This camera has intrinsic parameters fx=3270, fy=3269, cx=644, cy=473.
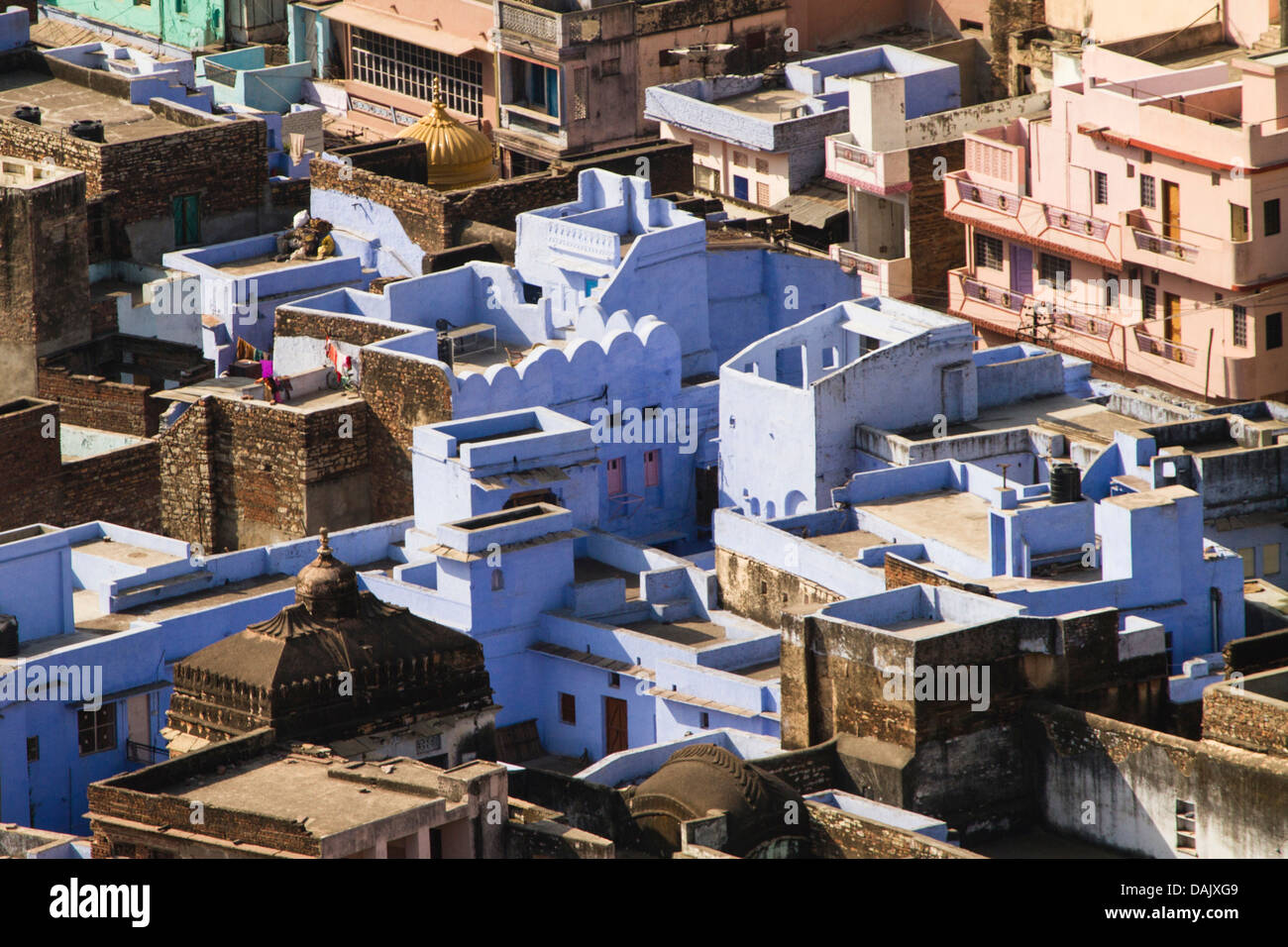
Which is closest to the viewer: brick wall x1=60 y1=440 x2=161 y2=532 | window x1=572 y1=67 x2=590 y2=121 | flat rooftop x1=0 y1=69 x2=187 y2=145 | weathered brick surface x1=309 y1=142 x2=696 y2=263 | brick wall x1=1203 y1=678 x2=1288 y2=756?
brick wall x1=1203 y1=678 x2=1288 y2=756

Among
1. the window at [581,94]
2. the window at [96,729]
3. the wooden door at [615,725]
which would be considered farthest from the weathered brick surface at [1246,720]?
the window at [581,94]

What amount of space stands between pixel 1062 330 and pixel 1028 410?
10047 millimetres

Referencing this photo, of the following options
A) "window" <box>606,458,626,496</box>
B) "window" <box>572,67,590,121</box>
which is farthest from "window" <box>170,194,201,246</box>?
"window" <box>606,458,626,496</box>

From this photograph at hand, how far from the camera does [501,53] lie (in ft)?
340

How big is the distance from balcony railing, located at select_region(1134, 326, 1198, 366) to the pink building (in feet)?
0.12

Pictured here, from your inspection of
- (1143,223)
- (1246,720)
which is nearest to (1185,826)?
(1246,720)

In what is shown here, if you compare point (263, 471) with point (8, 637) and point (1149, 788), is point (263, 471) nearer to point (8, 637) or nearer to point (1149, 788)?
point (8, 637)

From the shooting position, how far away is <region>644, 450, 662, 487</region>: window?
79.9 m

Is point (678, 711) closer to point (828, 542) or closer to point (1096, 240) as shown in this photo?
point (828, 542)

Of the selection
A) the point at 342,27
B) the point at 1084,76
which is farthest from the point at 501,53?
the point at 1084,76

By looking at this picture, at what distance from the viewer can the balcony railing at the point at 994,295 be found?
89.4 metres

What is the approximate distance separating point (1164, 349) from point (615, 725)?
909 inches

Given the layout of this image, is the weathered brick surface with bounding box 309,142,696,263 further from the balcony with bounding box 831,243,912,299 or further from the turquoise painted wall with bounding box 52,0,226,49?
the turquoise painted wall with bounding box 52,0,226,49

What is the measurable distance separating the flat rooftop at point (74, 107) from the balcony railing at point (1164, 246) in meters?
27.6
